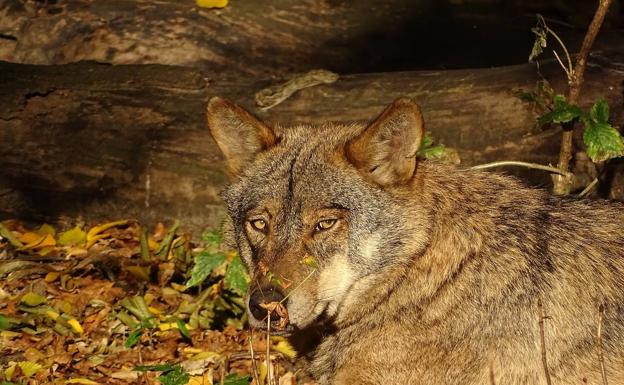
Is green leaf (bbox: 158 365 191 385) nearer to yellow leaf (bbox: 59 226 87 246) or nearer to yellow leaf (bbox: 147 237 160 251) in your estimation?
yellow leaf (bbox: 147 237 160 251)

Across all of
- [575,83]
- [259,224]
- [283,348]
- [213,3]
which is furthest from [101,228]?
[575,83]

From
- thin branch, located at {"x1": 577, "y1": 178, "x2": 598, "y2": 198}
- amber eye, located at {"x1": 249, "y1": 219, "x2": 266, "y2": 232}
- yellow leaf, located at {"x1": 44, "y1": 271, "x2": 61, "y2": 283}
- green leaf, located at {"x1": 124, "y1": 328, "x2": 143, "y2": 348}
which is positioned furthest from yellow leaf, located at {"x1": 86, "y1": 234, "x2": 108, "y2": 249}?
thin branch, located at {"x1": 577, "y1": 178, "x2": 598, "y2": 198}

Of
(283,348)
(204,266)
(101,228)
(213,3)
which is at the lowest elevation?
(283,348)

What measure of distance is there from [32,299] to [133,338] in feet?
3.73

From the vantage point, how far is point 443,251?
5012 mm

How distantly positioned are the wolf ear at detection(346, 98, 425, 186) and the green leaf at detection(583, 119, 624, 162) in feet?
5.21

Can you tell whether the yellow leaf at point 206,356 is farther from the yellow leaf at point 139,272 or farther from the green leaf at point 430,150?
the green leaf at point 430,150

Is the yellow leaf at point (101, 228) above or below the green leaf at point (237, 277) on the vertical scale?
below

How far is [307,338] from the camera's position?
5.45 metres

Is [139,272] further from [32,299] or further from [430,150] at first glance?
[430,150]

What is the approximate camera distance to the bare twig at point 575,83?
20.1 ft

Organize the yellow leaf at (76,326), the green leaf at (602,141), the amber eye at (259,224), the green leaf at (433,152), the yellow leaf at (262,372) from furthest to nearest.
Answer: the yellow leaf at (76,326) < the green leaf at (433,152) < the yellow leaf at (262,372) < the green leaf at (602,141) < the amber eye at (259,224)

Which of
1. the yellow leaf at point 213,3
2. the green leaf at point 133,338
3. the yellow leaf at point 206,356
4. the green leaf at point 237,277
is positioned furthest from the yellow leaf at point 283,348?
the yellow leaf at point 213,3

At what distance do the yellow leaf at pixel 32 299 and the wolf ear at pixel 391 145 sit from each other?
9.69 feet
